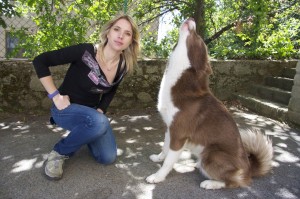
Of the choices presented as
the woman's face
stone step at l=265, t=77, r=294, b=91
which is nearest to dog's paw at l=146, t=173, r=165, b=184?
the woman's face

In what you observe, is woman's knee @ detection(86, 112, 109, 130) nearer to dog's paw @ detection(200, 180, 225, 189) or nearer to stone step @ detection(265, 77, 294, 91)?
dog's paw @ detection(200, 180, 225, 189)

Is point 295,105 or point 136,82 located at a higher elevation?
point 136,82

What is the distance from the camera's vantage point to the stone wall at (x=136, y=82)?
14.9 feet

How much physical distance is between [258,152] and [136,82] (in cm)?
277

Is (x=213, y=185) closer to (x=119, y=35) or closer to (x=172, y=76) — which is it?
(x=172, y=76)

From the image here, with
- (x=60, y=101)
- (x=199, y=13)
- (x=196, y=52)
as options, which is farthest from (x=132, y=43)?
(x=199, y=13)

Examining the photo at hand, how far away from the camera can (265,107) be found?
4.88 metres

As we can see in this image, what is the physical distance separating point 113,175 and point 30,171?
758 mm

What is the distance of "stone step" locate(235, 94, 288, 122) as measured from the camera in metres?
4.56

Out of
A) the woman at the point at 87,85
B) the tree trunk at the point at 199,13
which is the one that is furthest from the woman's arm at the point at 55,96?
the tree trunk at the point at 199,13

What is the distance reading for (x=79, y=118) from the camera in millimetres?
2770

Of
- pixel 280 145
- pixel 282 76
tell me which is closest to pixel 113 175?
pixel 280 145

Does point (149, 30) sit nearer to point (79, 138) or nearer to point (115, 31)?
point (115, 31)

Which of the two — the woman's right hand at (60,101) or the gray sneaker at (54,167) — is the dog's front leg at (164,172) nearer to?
the gray sneaker at (54,167)
